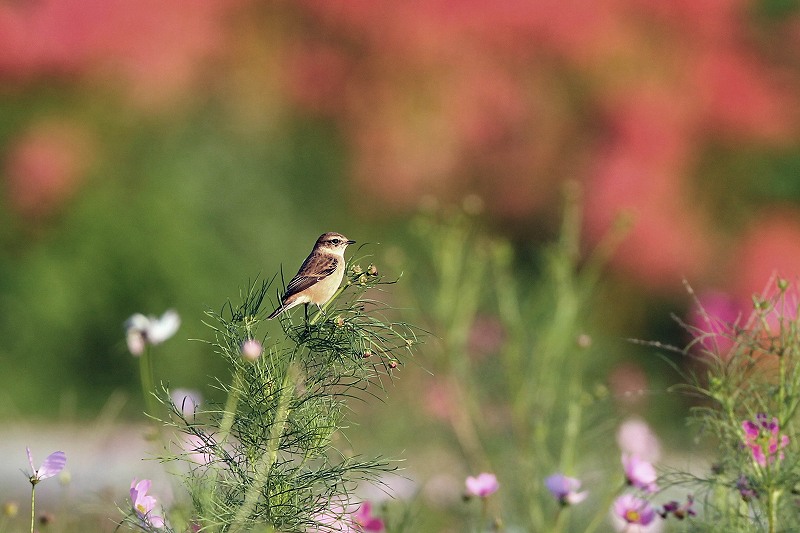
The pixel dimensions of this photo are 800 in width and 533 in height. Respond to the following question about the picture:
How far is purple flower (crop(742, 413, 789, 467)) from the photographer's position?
2387 millimetres

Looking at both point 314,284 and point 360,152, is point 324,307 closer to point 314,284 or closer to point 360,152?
point 314,284

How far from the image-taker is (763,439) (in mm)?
2389

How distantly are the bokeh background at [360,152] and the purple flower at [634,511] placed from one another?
532cm

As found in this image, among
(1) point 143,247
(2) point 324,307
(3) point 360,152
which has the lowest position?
(2) point 324,307

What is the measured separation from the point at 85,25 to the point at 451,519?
5.36 m

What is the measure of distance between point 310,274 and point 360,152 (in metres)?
6.66

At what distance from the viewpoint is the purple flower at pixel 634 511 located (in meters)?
2.63

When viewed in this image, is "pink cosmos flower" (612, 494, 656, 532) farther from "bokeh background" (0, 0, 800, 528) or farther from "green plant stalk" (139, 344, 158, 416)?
"bokeh background" (0, 0, 800, 528)

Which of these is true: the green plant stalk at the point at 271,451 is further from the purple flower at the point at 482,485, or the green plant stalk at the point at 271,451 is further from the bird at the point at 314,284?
the purple flower at the point at 482,485

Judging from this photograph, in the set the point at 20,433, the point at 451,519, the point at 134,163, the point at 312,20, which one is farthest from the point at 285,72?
the point at 451,519

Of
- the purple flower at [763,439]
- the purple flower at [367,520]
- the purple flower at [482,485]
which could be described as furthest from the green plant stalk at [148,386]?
the purple flower at [763,439]

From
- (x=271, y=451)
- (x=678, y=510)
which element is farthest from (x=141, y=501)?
(x=678, y=510)

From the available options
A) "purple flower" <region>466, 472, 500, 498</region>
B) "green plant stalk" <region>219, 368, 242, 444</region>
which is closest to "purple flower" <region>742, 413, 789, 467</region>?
"purple flower" <region>466, 472, 500, 498</region>

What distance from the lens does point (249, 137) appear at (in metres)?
8.93
